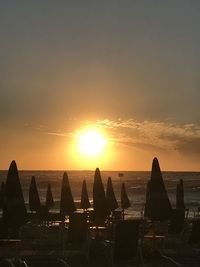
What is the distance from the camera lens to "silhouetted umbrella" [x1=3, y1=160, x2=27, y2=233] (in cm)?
1052

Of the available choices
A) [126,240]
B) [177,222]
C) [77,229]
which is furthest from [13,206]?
[177,222]

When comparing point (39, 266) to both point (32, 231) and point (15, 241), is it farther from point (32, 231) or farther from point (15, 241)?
point (32, 231)

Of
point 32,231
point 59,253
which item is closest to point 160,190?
point 59,253

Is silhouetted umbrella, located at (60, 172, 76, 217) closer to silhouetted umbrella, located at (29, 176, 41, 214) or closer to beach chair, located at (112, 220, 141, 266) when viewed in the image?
silhouetted umbrella, located at (29, 176, 41, 214)

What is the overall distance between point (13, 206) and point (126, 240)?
2.68 metres

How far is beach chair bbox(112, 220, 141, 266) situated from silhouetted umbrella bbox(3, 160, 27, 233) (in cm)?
232

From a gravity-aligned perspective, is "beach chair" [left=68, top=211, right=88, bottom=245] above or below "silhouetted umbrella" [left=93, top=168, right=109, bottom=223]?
below

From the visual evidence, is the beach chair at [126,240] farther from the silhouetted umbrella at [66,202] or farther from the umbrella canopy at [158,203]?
the silhouetted umbrella at [66,202]

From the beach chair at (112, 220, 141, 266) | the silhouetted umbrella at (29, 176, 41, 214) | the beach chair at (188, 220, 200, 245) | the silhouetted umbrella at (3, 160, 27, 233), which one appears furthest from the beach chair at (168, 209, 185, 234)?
the silhouetted umbrella at (29, 176, 41, 214)

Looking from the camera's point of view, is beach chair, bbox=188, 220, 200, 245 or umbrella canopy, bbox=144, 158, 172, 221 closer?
beach chair, bbox=188, 220, 200, 245

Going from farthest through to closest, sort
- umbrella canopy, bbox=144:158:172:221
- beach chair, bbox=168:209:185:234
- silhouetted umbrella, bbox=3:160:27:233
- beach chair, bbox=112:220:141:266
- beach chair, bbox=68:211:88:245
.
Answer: beach chair, bbox=168:209:185:234
umbrella canopy, bbox=144:158:172:221
beach chair, bbox=68:211:88:245
silhouetted umbrella, bbox=3:160:27:233
beach chair, bbox=112:220:141:266

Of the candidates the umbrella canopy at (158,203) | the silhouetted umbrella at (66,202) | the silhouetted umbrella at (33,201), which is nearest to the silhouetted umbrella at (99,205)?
the silhouetted umbrella at (66,202)

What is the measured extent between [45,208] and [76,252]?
24.1ft

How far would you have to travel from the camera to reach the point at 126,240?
31.2 feet
